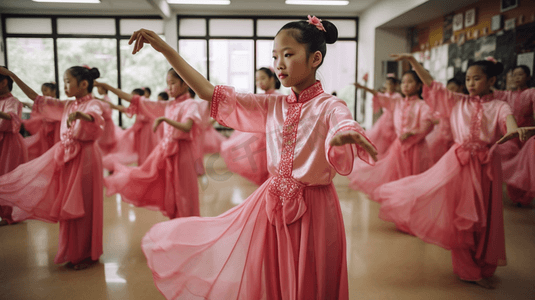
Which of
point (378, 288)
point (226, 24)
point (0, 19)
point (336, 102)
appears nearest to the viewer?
point (336, 102)

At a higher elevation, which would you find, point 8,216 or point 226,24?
point 226,24

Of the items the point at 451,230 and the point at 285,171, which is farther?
the point at 451,230

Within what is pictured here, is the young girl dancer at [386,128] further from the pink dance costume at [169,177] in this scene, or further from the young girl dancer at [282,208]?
the young girl dancer at [282,208]

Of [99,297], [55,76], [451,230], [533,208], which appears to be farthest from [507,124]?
[55,76]

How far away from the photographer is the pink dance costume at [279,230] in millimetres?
1198

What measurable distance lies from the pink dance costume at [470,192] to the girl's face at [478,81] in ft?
0.14

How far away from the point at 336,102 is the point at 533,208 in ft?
13.7

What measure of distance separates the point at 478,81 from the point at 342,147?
165cm

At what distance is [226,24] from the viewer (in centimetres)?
860

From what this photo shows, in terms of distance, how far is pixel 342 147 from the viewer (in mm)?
1041

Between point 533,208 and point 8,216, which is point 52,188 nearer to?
point 8,216

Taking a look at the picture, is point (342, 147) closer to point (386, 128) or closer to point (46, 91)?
point (386, 128)

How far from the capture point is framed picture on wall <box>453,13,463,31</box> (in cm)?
603

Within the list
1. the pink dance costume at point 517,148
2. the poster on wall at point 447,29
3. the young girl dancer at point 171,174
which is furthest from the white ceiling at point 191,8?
the young girl dancer at point 171,174
